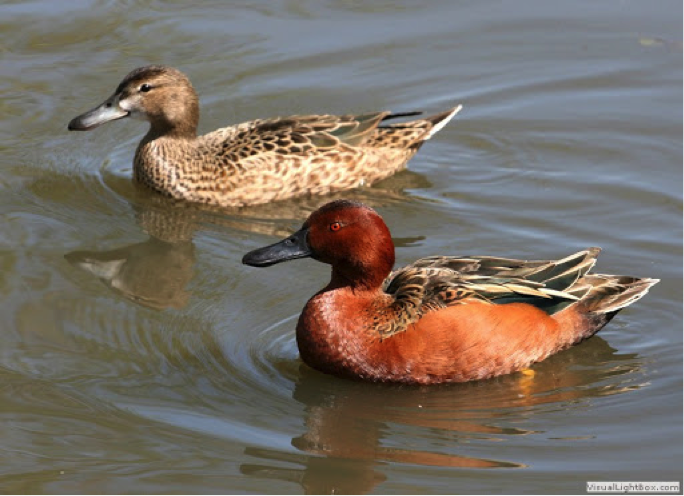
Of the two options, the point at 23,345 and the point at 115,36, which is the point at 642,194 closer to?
the point at 23,345

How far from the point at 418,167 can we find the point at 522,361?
3728mm

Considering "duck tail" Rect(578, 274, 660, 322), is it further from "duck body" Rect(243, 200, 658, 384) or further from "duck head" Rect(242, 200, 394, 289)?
"duck head" Rect(242, 200, 394, 289)

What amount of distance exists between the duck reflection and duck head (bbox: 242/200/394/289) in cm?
123

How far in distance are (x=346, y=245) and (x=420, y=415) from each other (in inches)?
44.2

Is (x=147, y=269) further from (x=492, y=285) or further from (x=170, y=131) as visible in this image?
(x=492, y=285)

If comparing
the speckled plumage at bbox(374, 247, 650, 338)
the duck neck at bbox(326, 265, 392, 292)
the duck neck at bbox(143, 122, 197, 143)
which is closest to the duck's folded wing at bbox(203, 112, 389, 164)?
the duck neck at bbox(143, 122, 197, 143)

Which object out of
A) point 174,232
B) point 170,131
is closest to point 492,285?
point 174,232

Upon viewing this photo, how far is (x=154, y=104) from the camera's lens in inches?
439

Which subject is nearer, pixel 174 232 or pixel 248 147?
pixel 174 232

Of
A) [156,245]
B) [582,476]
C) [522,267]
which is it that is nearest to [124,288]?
[156,245]

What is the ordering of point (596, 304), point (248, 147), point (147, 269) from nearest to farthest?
1. point (596, 304)
2. point (147, 269)
3. point (248, 147)

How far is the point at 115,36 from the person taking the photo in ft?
44.4

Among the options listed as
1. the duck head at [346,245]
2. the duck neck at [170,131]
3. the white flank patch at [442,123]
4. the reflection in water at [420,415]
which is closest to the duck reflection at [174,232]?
the white flank patch at [442,123]

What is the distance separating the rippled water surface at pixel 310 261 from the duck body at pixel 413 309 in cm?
16
